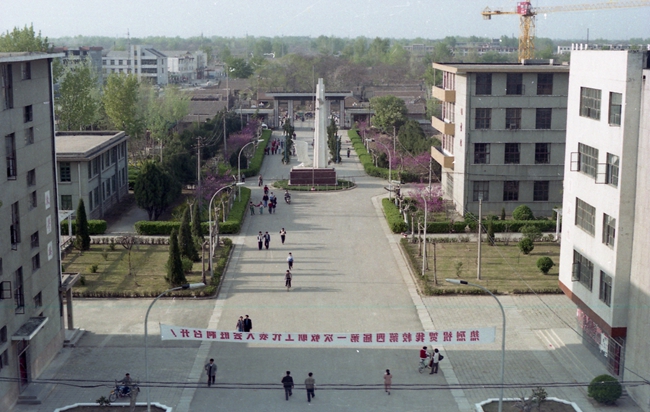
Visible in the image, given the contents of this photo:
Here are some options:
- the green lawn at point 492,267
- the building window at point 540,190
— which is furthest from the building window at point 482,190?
the green lawn at point 492,267

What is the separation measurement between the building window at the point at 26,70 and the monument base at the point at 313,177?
3613cm

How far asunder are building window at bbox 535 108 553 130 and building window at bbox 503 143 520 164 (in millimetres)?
1610

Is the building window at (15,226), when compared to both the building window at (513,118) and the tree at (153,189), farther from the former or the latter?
the building window at (513,118)

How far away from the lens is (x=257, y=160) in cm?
7069

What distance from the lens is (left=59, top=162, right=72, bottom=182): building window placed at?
148 feet

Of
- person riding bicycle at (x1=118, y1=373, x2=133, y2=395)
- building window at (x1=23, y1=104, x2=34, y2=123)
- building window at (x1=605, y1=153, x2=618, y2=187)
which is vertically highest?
building window at (x1=23, y1=104, x2=34, y2=123)

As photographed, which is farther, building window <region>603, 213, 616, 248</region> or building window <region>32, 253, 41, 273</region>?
building window <region>32, 253, 41, 273</region>

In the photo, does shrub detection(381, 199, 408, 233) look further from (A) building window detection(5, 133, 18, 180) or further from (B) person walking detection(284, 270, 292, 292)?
(A) building window detection(5, 133, 18, 180)

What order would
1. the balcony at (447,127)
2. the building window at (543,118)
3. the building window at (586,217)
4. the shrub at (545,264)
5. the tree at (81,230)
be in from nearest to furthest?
the building window at (586,217)
the shrub at (545,264)
the tree at (81,230)
the building window at (543,118)
the balcony at (447,127)

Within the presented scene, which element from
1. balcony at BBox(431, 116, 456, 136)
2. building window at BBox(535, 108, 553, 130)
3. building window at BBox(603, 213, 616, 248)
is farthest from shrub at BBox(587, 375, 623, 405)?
balcony at BBox(431, 116, 456, 136)

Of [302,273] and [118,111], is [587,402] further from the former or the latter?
[118,111]

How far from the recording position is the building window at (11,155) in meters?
23.0

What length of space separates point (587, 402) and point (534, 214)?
26628 mm

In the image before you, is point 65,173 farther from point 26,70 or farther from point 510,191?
point 510,191
